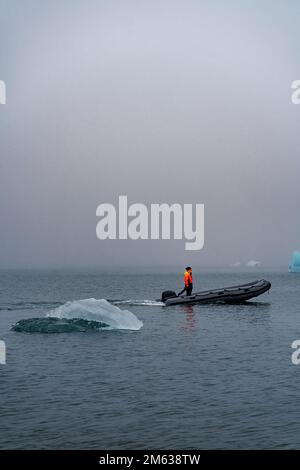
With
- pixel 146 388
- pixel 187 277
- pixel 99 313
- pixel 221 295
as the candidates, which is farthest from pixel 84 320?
pixel 221 295

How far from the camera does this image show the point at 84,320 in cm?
3253

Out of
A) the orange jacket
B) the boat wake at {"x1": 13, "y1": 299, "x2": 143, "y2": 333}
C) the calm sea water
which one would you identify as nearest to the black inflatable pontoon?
the orange jacket

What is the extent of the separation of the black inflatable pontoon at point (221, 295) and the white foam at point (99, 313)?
13581 mm

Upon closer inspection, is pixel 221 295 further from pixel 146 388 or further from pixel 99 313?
pixel 146 388

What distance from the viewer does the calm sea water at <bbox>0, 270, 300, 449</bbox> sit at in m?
13.4

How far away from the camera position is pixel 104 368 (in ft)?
72.1

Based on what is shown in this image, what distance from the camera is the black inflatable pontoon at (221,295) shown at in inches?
1828

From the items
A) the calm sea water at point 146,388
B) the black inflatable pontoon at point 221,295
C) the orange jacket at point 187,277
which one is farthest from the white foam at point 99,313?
the black inflatable pontoon at point 221,295

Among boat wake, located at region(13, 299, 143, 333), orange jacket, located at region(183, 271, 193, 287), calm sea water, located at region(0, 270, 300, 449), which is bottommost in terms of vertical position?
calm sea water, located at region(0, 270, 300, 449)

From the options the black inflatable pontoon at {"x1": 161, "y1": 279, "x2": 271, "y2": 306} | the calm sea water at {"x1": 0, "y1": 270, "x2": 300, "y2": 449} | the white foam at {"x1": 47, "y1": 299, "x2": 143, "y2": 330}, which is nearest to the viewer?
the calm sea water at {"x1": 0, "y1": 270, "x2": 300, "y2": 449}

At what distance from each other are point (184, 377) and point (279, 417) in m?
5.73

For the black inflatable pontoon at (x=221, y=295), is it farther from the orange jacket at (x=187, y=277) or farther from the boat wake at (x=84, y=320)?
the boat wake at (x=84, y=320)

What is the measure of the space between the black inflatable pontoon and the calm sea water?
12.0 metres

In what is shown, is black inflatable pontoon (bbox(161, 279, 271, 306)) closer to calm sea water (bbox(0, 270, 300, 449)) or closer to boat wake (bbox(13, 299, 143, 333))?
calm sea water (bbox(0, 270, 300, 449))
